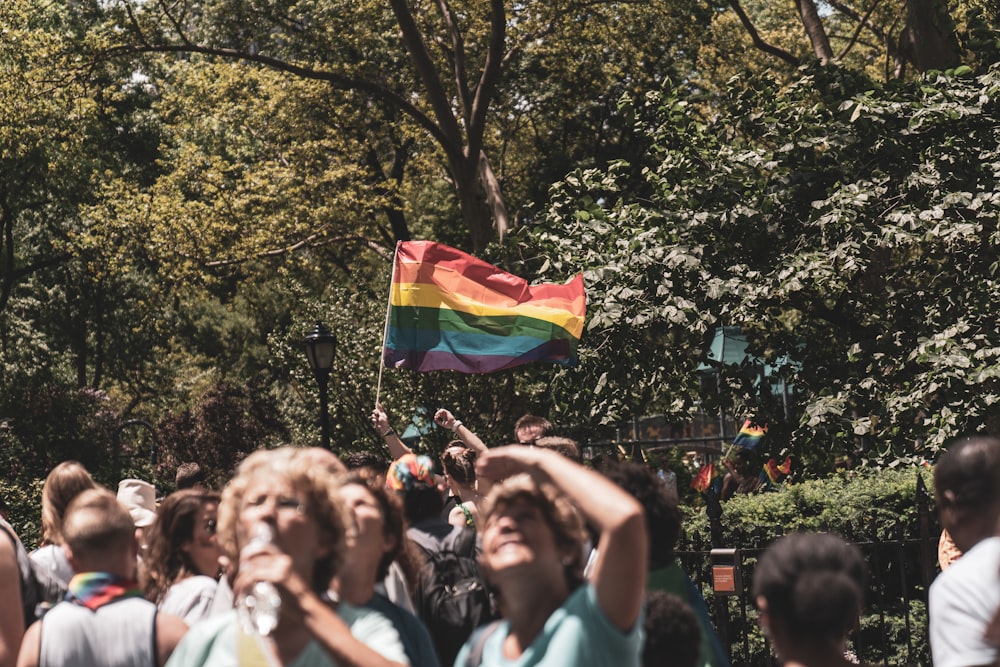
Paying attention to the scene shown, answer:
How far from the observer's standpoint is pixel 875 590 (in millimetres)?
9344

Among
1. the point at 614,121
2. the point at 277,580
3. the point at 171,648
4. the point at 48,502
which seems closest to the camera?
the point at 277,580

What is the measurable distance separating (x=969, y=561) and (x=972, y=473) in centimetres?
33

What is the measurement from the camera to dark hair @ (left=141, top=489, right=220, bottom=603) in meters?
4.88

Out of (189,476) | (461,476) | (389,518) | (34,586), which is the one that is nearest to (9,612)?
(34,586)

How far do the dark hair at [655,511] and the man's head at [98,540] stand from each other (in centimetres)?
154

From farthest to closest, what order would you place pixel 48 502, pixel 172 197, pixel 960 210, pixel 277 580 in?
pixel 172 197
pixel 960 210
pixel 48 502
pixel 277 580

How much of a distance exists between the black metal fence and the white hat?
137 inches

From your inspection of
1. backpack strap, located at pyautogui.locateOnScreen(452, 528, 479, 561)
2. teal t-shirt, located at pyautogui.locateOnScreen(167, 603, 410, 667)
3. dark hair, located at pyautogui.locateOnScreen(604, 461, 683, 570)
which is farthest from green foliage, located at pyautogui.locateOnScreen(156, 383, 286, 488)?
teal t-shirt, located at pyautogui.locateOnScreen(167, 603, 410, 667)

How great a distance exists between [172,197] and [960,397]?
1743 centimetres

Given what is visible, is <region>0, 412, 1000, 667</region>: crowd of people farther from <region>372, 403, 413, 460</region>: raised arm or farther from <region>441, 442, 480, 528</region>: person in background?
<region>372, 403, 413, 460</region>: raised arm

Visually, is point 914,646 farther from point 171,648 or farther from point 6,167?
point 6,167

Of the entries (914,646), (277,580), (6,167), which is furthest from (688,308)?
(6,167)

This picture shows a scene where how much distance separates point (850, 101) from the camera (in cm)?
1070

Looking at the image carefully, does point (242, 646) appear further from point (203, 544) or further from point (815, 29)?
point (815, 29)
